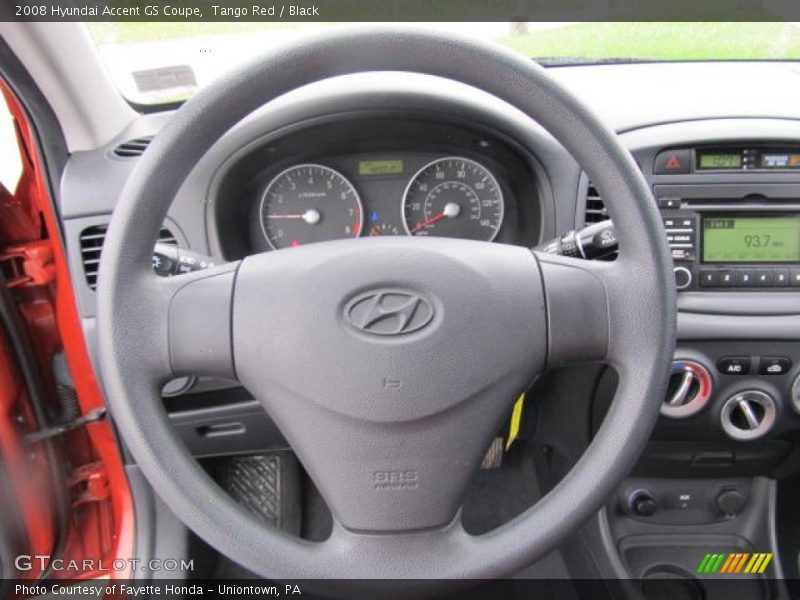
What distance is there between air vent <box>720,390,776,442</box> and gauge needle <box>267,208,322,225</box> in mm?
966

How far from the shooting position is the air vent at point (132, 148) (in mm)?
1416

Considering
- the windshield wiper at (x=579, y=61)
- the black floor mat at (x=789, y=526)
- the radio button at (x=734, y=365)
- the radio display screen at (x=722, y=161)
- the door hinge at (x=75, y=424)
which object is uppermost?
the windshield wiper at (x=579, y=61)

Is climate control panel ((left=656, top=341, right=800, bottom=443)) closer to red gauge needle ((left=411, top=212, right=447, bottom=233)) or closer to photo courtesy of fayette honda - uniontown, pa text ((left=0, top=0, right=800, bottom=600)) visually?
photo courtesy of fayette honda - uniontown, pa text ((left=0, top=0, right=800, bottom=600))

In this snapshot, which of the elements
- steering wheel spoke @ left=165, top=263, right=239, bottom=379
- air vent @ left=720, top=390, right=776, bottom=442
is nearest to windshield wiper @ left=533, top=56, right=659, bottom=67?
air vent @ left=720, top=390, right=776, bottom=442

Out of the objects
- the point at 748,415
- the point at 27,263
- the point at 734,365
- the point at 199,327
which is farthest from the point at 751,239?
the point at 27,263

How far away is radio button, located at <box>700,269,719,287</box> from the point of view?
139cm

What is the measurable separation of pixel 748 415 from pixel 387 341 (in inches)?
36.9

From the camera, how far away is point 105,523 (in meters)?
1.66

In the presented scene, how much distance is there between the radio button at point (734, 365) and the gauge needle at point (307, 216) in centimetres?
91

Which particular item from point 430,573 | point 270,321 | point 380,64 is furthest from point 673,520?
point 380,64

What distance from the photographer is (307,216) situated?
1469mm

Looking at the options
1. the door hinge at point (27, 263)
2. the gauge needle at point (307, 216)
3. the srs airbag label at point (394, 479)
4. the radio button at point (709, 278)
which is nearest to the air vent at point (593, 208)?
the radio button at point (709, 278)

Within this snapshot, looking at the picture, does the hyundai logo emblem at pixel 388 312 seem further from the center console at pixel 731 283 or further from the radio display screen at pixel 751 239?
the radio display screen at pixel 751 239
